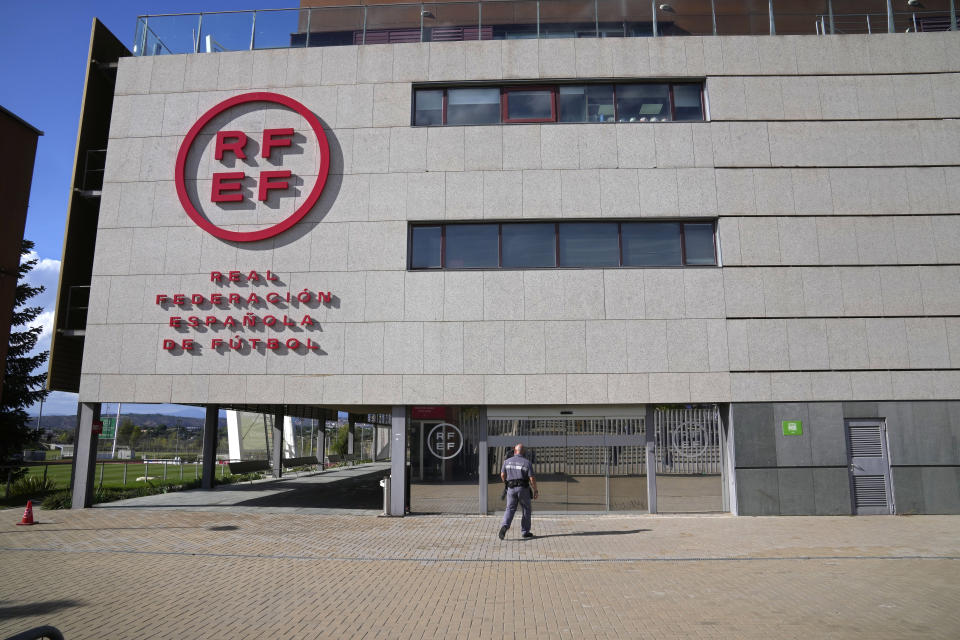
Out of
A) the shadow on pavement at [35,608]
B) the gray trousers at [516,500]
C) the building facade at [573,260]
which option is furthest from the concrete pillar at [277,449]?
the shadow on pavement at [35,608]

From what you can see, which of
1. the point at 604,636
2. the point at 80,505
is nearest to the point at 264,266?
the point at 80,505

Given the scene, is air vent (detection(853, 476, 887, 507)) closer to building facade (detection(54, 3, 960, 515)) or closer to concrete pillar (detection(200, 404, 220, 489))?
building facade (detection(54, 3, 960, 515))

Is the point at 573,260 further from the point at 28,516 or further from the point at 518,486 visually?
the point at 28,516

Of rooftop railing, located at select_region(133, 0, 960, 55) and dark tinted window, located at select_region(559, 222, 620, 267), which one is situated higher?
rooftop railing, located at select_region(133, 0, 960, 55)

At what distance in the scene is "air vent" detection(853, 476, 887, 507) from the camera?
1511cm

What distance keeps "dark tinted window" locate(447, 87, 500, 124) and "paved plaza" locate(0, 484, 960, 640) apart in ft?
34.3

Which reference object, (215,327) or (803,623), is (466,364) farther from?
(803,623)

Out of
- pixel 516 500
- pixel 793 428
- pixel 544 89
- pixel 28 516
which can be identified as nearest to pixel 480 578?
pixel 516 500

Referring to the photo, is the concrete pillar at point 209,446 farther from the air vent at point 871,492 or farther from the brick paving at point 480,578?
the air vent at point 871,492

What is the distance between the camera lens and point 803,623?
686 cm

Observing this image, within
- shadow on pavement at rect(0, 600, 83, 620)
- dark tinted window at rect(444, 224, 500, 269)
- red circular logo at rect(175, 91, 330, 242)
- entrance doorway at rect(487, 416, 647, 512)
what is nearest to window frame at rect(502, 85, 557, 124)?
dark tinted window at rect(444, 224, 500, 269)

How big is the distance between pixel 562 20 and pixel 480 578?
1480 cm

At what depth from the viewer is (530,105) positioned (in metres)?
17.0

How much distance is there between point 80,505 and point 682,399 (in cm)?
1554
